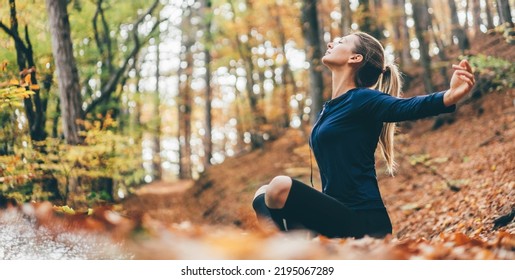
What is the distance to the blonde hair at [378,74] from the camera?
8.32 ft

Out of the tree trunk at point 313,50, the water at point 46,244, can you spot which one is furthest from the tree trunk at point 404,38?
the water at point 46,244

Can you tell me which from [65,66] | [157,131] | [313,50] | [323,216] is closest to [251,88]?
[157,131]

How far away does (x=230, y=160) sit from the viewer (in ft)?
47.6

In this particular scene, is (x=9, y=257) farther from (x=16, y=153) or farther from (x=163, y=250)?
(x=16, y=153)

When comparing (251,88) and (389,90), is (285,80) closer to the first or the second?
(251,88)

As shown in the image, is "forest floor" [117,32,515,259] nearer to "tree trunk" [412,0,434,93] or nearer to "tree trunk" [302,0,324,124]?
"tree trunk" [412,0,434,93]

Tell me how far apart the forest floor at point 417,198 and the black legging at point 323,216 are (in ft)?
0.27

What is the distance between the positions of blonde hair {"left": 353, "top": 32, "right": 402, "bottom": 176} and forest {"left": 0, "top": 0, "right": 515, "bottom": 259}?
1.55 feet

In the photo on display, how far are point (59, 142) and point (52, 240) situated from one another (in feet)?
8.89

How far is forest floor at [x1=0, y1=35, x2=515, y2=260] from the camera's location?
2.13m

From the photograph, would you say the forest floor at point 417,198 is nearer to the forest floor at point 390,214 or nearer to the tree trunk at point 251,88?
the forest floor at point 390,214

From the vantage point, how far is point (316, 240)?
217 cm

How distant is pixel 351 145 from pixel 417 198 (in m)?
4.15

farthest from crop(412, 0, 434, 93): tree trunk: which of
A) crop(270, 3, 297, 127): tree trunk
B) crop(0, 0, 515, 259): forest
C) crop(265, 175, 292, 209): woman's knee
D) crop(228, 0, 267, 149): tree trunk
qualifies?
crop(265, 175, 292, 209): woman's knee
